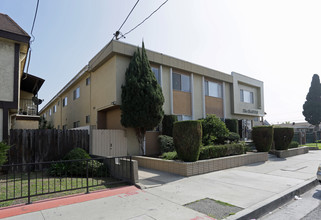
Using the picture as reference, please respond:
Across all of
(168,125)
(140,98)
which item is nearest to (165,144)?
(168,125)

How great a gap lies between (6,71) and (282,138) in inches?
655

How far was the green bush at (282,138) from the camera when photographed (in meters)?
15.2

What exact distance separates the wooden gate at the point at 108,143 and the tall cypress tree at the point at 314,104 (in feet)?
131

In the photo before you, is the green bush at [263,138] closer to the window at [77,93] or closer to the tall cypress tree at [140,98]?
the tall cypress tree at [140,98]

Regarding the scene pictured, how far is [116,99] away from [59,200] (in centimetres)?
759

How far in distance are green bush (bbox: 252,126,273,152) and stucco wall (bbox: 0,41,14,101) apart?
13.6 meters

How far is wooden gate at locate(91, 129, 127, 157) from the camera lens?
1148 cm

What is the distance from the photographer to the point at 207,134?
12289mm

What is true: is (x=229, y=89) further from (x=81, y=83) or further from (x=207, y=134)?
(x=81, y=83)

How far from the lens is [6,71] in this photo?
9.77m

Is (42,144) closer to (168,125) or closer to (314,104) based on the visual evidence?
(168,125)

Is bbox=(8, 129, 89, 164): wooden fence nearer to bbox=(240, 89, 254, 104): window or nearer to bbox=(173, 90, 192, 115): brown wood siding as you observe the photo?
bbox=(173, 90, 192, 115): brown wood siding

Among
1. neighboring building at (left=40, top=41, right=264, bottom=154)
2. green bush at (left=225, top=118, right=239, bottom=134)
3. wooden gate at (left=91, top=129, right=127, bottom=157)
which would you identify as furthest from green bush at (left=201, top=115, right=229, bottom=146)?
green bush at (left=225, top=118, right=239, bottom=134)

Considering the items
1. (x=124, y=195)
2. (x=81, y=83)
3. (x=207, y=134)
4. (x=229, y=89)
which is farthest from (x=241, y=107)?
(x=124, y=195)
